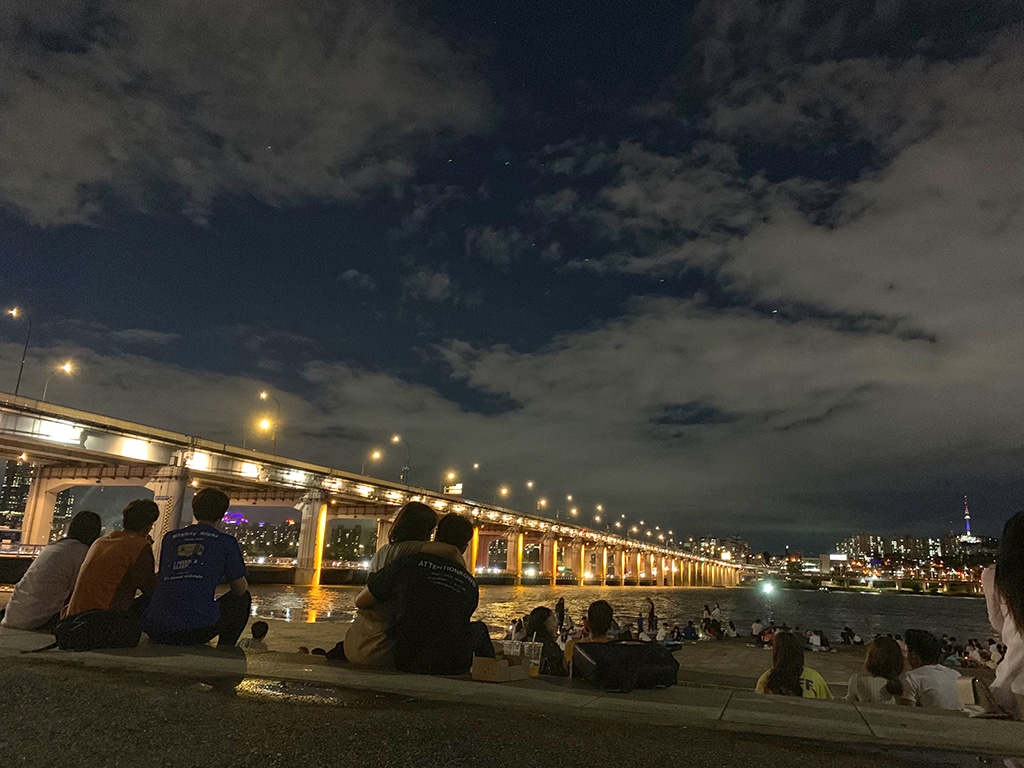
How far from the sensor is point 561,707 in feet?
17.3

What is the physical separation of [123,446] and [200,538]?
161 ft

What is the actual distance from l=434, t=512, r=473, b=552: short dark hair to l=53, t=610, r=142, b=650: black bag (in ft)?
11.5

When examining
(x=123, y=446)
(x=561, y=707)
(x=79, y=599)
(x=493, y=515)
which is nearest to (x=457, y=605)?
(x=561, y=707)

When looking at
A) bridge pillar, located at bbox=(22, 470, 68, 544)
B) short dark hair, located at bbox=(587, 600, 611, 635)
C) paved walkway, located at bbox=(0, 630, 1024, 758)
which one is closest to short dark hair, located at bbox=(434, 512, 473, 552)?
paved walkway, located at bbox=(0, 630, 1024, 758)

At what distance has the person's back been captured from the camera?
6.15 meters

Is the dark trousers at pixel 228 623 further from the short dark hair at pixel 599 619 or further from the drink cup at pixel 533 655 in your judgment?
the short dark hair at pixel 599 619

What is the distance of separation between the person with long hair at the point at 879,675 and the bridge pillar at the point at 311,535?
235 feet

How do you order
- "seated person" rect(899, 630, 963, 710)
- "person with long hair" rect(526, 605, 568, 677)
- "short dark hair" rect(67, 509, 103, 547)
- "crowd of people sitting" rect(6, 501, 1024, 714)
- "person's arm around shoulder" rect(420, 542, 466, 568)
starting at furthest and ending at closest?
1. "short dark hair" rect(67, 509, 103, 547)
2. "person with long hair" rect(526, 605, 568, 677)
3. "seated person" rect(899, 630, 963, 710)
4. "person's arm around shoulder" rect(420, 542, 466, 568)
5. "crowd of people sitting" rect(6, 501, 1024, 714)

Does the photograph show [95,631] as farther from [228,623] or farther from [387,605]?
[387,605]

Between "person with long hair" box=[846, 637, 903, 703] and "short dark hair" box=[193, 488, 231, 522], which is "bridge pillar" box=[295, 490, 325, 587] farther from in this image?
"person with long hair" box=[846, 637, 903, 703]

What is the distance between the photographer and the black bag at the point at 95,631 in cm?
679

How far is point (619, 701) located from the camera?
556 cm

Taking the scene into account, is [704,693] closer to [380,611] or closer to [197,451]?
[380,611]

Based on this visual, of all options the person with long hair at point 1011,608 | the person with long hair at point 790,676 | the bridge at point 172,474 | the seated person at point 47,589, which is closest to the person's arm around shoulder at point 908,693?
the person with long hair at point 790,676
